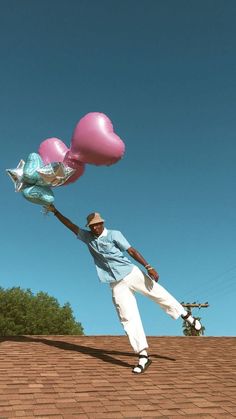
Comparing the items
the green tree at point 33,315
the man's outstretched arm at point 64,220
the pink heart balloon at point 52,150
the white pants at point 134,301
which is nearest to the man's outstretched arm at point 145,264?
the white pants at point 134,301

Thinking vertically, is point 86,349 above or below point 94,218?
below

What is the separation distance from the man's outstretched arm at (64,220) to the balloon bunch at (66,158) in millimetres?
316

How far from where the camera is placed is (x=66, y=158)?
19.4 feet

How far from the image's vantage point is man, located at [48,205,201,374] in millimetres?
5723

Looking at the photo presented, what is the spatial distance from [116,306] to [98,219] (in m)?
1.08

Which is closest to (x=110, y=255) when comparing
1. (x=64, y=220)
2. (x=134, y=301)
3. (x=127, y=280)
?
(x=127, y=280)

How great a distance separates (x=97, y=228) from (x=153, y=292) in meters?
1.04

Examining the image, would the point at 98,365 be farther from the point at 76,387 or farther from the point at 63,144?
the point at 63,144

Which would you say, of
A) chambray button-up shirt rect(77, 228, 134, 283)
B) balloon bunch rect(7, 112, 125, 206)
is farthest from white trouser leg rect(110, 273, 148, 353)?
balloon bunch rect(7, 112, 125, 206)

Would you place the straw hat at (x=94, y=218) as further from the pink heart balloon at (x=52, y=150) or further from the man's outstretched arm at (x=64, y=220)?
the pink heart balloon at (x=52, y=150)

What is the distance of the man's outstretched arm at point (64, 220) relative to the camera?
244 inches

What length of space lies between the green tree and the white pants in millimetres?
29558

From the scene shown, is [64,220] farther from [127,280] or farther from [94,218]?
[127,280]

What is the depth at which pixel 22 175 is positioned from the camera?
19.1ft
